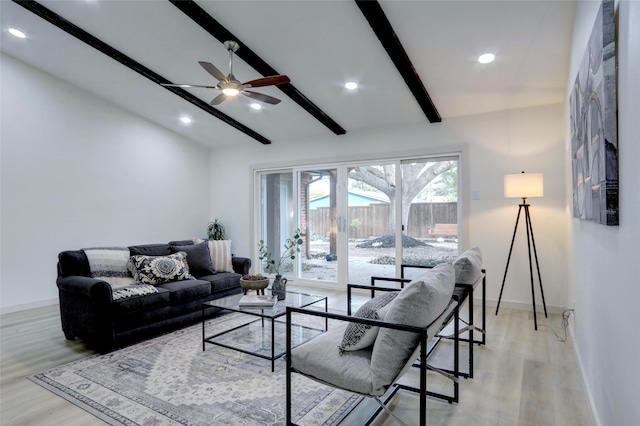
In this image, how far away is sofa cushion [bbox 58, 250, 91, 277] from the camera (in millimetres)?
3359

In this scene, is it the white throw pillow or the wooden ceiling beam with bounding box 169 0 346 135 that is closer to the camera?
the wooden ceiling beam with bounding box 169 0 346 135

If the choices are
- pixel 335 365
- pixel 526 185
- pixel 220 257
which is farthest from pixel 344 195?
pixel 335 365

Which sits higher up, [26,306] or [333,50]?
[333,50]

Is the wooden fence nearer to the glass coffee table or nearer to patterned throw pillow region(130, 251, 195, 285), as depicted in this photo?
the glass coffee table

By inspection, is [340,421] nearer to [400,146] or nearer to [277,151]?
[400,146]

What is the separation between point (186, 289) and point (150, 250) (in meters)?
0.79

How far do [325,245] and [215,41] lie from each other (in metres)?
3.44

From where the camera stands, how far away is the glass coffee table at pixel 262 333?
2.87 metres

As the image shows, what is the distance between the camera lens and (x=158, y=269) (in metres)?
3.75

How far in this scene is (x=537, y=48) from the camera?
3.26 m

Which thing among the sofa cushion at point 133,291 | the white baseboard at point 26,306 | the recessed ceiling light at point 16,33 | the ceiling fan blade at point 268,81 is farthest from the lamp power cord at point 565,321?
the recessed ceiling light at point 16,33

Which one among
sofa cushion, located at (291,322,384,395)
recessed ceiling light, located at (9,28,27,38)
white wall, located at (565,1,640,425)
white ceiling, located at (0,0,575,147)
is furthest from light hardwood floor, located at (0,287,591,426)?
recessed ceiling light, located at (9,28,27,38)

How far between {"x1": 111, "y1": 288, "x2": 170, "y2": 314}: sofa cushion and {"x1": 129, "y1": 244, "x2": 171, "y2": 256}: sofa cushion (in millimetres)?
695

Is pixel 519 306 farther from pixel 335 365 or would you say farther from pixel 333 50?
pixel 333 50
